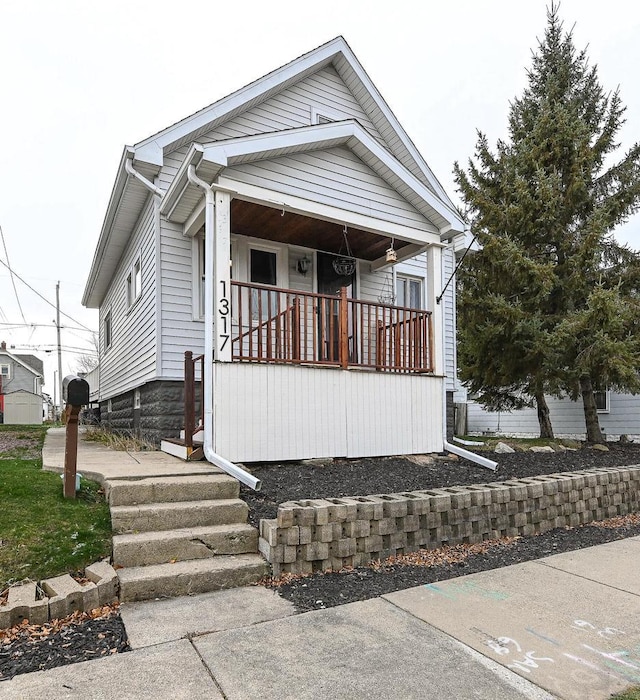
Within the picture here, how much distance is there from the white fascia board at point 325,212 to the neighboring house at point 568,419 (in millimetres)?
7561

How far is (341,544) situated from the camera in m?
3.67

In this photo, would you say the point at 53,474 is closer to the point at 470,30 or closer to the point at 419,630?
the point at 419,630

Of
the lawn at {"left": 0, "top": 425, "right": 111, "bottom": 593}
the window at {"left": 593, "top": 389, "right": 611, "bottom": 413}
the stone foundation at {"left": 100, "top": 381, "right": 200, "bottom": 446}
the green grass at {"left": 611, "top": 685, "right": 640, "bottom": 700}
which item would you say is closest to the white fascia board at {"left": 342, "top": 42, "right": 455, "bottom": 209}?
the stone foundation at {"left": 100, "top": 381, "right": 200, "bottom": 446}

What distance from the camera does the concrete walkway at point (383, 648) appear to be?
2.15m

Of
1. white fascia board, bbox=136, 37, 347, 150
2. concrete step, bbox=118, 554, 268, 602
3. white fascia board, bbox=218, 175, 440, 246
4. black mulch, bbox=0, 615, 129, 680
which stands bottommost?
black mulch, bbox=0, 615, 129, 680

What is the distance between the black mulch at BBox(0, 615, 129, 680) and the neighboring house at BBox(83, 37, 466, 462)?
8.25 feet

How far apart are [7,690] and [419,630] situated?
1.93m

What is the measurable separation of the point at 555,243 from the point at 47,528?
1023 centimetres

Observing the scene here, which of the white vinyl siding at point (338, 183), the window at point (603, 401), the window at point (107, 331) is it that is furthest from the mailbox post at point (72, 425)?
the window at point (603, 401)

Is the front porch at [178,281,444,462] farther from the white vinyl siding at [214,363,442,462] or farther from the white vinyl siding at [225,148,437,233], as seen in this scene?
the white vinyl siding at [225,148,437,233]

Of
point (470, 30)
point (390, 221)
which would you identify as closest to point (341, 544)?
point (390, 221)

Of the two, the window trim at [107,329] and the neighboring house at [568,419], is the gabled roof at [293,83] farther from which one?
the neighboring house at [568,419]

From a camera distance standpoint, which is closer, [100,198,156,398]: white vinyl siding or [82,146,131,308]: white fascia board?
[82,146,131,308]: white fascia board

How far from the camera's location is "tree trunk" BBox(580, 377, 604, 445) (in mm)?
10062
